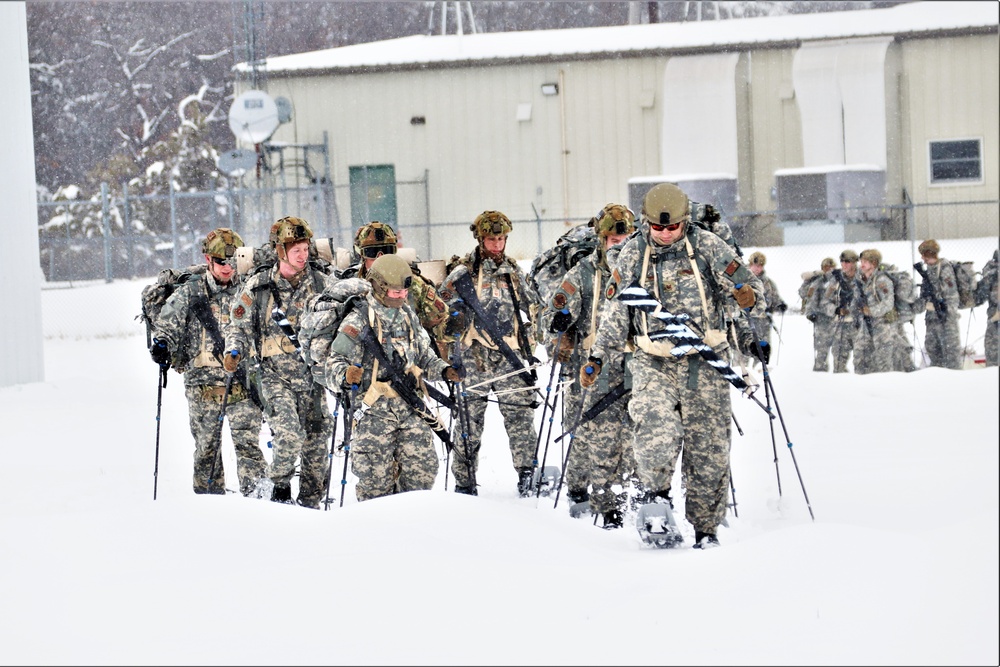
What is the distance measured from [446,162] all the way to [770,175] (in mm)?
6731

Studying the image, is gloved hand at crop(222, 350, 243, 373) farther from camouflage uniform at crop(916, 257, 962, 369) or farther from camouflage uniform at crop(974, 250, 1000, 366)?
camouflage uniform at crop(974, 250, 1000, 366)

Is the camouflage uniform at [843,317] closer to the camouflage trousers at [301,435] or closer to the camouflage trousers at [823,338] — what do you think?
the camouflage trousers at [823,338]

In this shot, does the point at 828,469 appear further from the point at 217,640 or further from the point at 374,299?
the point at 217,640

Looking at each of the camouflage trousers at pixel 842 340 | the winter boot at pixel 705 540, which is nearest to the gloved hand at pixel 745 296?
the winter boot at pixel 705 540

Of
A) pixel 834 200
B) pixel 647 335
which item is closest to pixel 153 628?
pixel 647 335

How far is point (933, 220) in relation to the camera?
92.8 ft

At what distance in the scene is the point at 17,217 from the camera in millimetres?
16906

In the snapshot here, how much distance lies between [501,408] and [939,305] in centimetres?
1002

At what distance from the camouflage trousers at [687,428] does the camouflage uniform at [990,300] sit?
1228 centimetres

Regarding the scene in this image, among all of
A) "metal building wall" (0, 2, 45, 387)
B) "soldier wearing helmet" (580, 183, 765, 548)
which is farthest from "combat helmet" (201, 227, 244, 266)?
"metal building wall" (0, 2, 45, 387)

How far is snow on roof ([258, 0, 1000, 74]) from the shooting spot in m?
28.8

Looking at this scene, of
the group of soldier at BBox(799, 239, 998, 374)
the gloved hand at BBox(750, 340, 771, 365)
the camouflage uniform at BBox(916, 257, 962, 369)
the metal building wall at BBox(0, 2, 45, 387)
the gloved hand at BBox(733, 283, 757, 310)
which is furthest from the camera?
the camouflage uniform at BBox(916, 257, 962, 369)

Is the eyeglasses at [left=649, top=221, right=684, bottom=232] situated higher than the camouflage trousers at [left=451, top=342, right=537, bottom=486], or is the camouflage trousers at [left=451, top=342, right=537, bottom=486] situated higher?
the eyeglasses at [left=649, top=221, right=684, bottom=232]

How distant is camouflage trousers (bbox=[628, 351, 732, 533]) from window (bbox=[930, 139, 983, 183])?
884 inches
